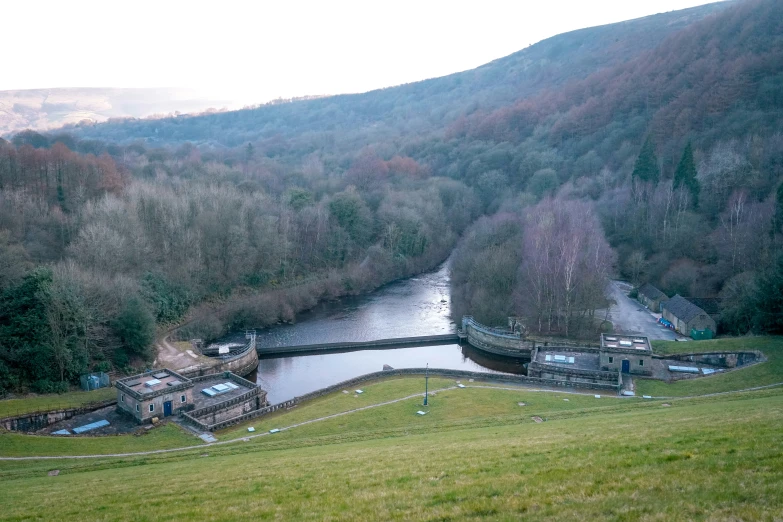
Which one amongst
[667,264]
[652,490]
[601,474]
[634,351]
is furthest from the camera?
[667,264]

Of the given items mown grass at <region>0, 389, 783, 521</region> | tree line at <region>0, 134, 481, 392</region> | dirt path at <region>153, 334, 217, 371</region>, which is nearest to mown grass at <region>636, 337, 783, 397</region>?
mown grass at <region>0, 389, 783, 521</region>

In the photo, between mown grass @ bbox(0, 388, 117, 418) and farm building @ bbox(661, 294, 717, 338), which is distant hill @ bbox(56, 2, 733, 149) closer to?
farm building @ bbox(661, 294, 717, 338)

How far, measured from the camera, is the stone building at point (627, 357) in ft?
129

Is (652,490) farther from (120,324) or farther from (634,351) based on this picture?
(120,324)

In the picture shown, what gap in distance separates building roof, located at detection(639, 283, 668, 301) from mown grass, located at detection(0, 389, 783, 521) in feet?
122

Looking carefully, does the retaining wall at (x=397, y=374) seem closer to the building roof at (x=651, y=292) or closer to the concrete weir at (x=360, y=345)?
the concrete weir at (x=360, y=345)

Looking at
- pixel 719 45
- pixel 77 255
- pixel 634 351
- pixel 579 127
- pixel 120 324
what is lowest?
pixel 634 351

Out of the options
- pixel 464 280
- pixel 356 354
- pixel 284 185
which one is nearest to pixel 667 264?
pixel 464 280

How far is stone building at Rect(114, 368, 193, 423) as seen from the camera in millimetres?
33344

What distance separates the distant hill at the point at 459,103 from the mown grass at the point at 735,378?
394 feet

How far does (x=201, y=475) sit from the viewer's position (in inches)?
703

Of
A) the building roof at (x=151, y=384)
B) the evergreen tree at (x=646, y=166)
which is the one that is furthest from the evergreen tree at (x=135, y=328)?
the evergreen tree at (x=646, y=166)

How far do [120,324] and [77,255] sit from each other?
48.9ft

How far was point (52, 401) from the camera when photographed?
3453 cm
